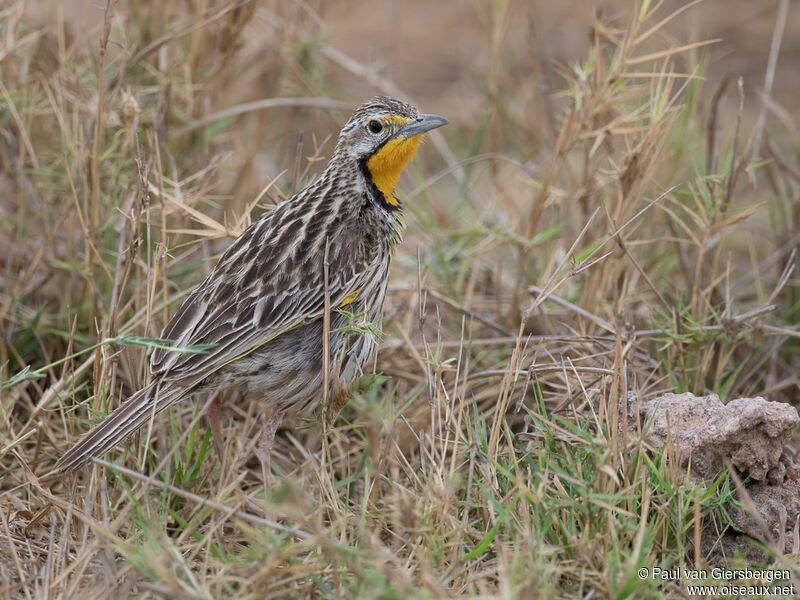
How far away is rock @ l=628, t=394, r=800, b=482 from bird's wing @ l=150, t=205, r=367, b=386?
5.09 ft

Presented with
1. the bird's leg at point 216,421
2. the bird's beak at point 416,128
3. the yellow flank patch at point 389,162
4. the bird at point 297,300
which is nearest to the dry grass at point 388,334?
the bird's leg at point 216,421

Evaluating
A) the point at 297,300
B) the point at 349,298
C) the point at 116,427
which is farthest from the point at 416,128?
the point at 116,427

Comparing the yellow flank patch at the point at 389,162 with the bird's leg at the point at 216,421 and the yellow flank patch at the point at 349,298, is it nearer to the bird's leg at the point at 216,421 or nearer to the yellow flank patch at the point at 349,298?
the yellow flank patch at the point at 349,298

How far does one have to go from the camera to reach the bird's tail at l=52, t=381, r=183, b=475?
3779mm

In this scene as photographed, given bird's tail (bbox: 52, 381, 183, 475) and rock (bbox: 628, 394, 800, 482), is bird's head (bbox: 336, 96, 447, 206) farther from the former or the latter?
rock (bbox: 628, 394, 800, 482)

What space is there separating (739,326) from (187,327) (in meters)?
2.74

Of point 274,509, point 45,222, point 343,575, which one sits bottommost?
point 343,575

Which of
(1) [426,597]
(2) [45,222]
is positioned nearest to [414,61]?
(2) [45,222]

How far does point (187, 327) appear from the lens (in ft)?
13.7

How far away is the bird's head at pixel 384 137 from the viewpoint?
182 inches

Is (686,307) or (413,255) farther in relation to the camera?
(413,255)

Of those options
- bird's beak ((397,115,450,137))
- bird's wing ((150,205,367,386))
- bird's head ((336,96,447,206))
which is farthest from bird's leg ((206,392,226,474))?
bird's beak ((397,115,450,137))

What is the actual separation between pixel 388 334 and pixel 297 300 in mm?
664

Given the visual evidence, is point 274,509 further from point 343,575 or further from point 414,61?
point 414,61
